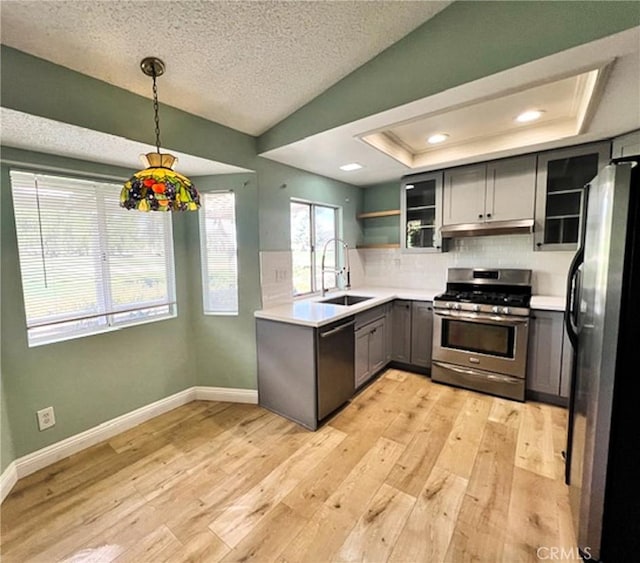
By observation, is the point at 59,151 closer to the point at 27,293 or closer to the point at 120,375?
the point at 27,293

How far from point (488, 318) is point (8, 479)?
12.5ft

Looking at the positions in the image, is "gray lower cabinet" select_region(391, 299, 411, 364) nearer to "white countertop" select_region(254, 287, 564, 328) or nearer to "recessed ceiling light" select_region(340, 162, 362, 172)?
"white countertop" select_region(254, 287, 564, 328)

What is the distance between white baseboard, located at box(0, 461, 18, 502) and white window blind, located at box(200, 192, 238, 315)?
165cm

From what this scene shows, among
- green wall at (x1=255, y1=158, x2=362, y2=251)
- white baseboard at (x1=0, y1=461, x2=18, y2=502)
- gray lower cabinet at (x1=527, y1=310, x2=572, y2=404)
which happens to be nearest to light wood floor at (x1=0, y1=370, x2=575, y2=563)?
white baseboard at (x1=0, y1=461, x2=18, y2=502)

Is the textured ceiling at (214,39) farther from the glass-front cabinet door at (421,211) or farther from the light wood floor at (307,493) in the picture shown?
the light wood floor at (307,493)

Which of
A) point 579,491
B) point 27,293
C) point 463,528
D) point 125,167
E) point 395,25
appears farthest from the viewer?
point 125,167

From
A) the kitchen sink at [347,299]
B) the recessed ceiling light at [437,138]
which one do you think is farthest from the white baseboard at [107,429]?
the recessed ceiling light at [437,138]

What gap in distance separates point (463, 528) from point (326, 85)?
2.80 meters

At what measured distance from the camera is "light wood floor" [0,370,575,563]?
148cm

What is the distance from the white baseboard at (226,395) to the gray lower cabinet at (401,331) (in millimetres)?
1687

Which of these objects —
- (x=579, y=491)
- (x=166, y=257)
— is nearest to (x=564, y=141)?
(x=579, y=491)

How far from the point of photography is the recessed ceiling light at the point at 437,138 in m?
2.81

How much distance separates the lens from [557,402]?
2719 mm

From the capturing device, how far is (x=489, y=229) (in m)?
3.08
